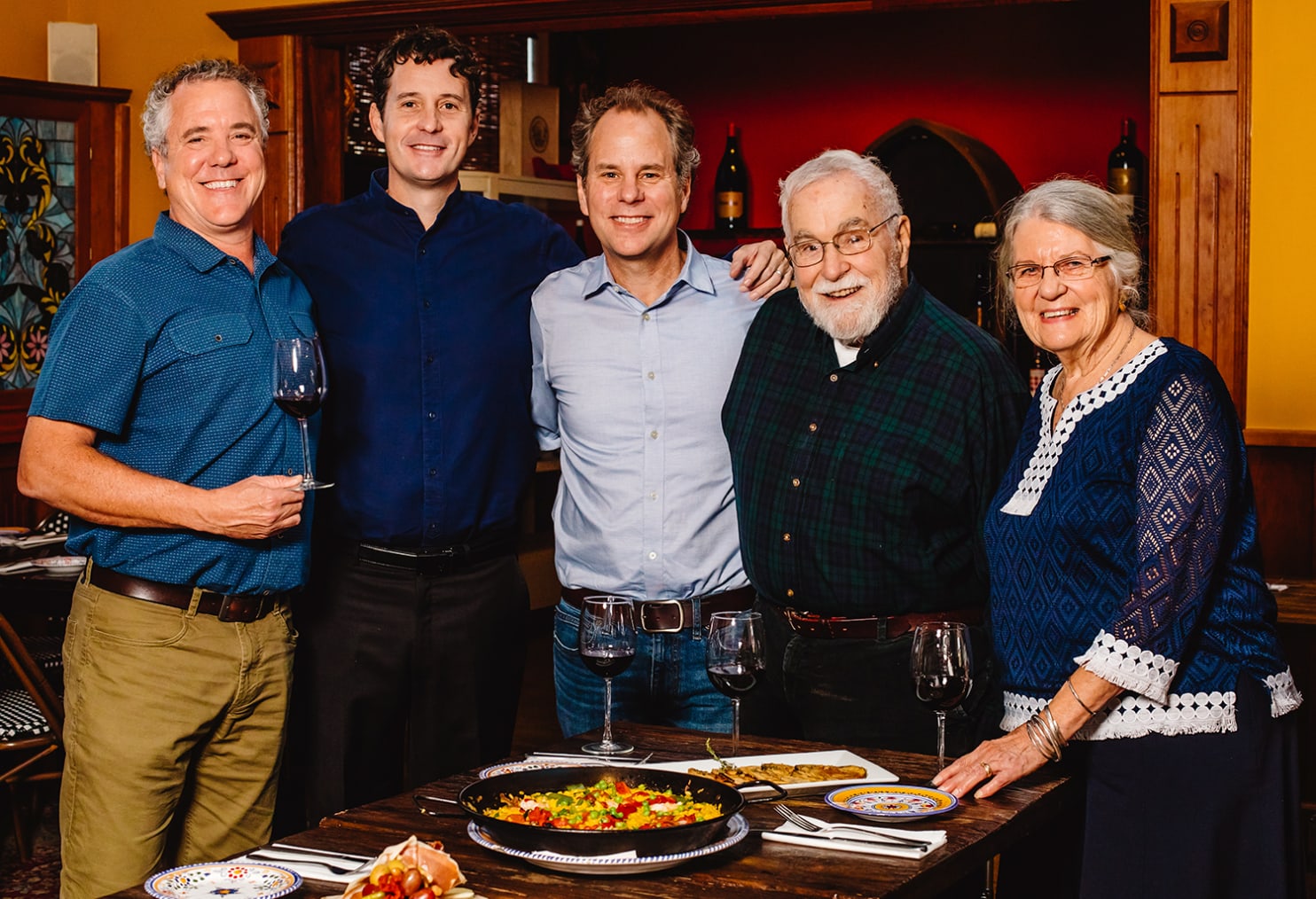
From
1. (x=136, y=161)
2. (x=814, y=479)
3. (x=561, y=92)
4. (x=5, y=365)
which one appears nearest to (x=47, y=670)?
(x=5, y=365)

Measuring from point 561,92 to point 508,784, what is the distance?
5.72 m

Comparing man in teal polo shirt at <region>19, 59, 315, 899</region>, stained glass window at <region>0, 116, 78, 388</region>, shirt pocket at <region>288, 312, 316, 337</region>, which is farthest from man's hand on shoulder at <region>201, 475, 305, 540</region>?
stained glass window at <region>0, 116, 78, 388</region>

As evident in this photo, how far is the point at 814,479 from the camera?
8.54 ft

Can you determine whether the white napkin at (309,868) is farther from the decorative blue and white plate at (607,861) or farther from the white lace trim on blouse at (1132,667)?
the white lace trim on blouse at (1132,667)

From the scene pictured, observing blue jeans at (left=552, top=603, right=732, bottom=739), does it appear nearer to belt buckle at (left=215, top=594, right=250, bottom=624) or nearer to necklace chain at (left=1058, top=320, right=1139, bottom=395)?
belt buckle at (left=215, top=594, right=250, bottom=624)

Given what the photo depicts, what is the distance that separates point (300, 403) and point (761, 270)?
39.4 inches

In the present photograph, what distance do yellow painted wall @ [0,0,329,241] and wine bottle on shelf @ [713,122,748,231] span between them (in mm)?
2334

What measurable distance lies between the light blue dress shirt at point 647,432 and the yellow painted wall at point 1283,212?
1.88 m

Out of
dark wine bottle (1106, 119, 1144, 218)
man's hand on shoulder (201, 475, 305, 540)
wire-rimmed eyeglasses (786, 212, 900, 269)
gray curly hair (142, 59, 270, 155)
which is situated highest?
dark wine bottle (1106, 119, 1144, 218)

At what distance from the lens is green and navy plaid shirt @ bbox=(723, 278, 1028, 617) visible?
2555 mm

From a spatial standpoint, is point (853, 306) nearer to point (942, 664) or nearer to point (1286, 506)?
point (942, 664)

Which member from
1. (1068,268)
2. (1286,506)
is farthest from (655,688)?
(1286,506)

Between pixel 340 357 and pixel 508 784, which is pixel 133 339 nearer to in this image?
pixel 340 357

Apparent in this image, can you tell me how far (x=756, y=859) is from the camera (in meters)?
1.80
